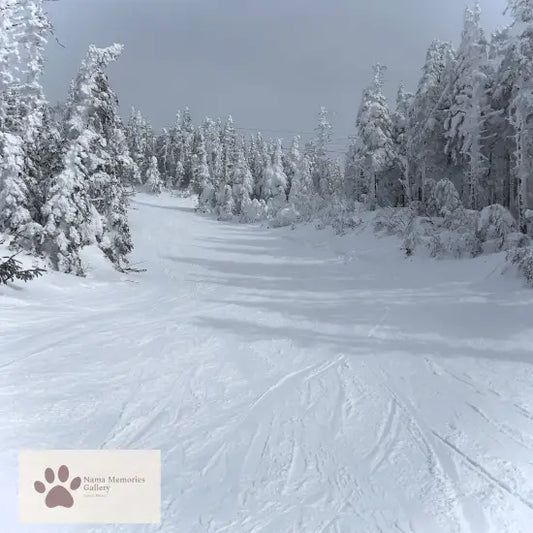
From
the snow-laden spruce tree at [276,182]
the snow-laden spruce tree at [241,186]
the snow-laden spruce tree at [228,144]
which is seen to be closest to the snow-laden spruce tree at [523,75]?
the snow-laden spruce tree at [241,186]

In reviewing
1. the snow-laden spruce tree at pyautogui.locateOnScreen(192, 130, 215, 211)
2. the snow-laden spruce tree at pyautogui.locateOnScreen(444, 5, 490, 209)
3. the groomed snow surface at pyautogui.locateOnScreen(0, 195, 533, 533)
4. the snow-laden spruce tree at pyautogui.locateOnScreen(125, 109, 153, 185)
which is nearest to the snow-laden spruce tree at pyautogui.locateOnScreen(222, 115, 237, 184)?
the snow-laden spruce tree at pyautogui.locateOnScreen(192, 130, 215, 211)

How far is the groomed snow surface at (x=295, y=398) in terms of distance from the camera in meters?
4.36

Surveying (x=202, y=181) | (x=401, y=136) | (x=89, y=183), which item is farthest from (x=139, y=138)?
(x=89, y=183)

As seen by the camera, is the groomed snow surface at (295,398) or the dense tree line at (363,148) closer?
the groomed snow surface at (295,398)

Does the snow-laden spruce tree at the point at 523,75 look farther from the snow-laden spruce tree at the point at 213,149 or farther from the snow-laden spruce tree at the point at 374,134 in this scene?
the snow-laden spruce tree at the point at 213,149

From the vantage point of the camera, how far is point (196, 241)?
34906 millimetres

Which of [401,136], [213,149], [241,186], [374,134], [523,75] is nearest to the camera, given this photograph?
[523,75]

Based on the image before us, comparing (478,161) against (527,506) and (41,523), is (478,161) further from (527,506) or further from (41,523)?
(41,523)

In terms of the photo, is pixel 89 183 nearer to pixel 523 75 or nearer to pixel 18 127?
pixel 18 127

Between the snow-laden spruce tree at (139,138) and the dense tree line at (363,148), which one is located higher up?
the snow-laden spruce tree at (139,138)

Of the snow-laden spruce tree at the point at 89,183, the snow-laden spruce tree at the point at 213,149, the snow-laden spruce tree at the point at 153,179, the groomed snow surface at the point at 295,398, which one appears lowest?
the groomed snow surface at the point at 295,398

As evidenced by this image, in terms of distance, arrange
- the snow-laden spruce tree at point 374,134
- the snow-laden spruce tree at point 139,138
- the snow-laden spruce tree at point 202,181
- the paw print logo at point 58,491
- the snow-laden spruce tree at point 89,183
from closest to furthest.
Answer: the paw print logo at point 58,491, the snow-laden spruce tree at point 89,183, the snow-laden spruce tree at point 374,134, the snow-laden spruce tree at point 202,181, the snow-laden spruce tree at point 139,138

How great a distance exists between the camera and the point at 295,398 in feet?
22.5

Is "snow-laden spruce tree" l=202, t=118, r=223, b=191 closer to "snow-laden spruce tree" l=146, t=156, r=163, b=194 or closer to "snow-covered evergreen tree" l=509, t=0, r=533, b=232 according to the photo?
"snow-laden spruce tree" l=146, t=156, r=163, b=194
